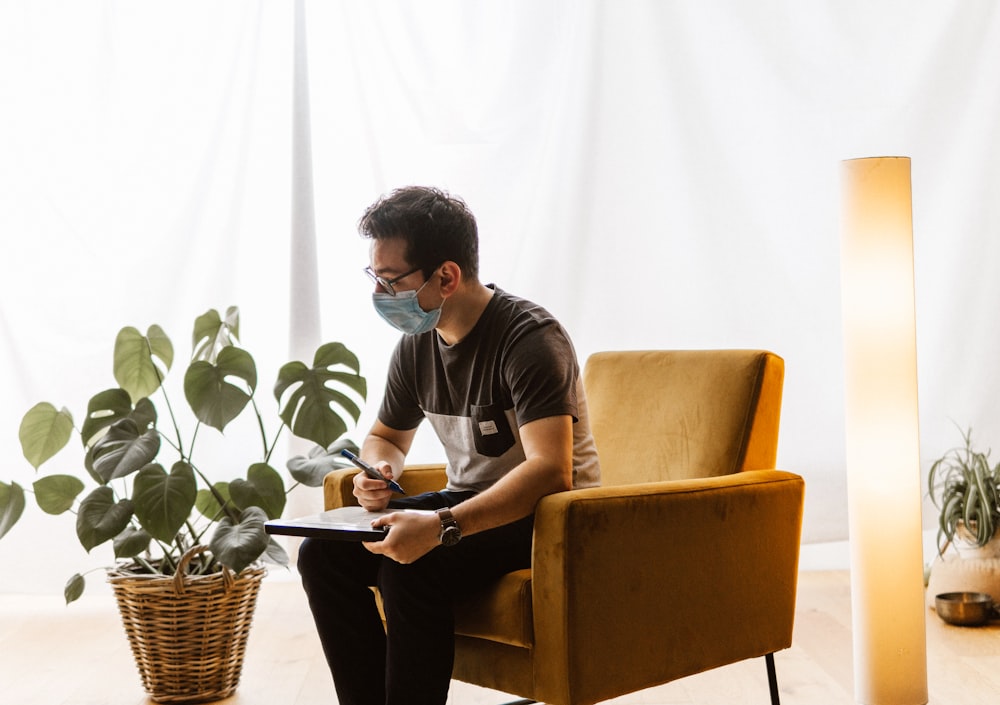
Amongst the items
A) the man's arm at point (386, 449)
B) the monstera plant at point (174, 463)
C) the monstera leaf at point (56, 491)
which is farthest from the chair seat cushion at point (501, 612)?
the monstera leaf at point (56, 491)

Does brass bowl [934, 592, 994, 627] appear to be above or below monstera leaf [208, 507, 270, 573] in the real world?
below

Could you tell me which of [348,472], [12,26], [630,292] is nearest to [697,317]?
[630,292]

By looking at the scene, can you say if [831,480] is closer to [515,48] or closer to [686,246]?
[686,246]

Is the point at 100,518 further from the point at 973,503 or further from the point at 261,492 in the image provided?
the point at 973,503

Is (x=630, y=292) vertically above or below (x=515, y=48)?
below

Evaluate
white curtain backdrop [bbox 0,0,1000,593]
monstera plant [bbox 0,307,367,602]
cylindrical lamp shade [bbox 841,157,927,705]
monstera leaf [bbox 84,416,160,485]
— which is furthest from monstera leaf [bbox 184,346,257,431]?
cylindrical lamp shade [bbox 841,157,927,705]

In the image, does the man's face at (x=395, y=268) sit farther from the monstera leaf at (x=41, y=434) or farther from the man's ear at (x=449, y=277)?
the monstera leaf at (x=41, y=434)

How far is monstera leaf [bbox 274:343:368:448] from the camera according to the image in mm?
2750

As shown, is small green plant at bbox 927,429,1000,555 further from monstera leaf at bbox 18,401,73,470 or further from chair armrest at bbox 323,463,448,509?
monstera leaf at bbox 18,401,73,470

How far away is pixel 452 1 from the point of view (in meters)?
3.74

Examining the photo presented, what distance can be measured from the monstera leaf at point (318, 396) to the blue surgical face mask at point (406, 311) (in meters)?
0.67

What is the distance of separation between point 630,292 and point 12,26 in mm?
2222

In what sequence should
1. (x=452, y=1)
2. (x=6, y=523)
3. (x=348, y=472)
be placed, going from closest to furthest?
(x=348, y=472) → (x=6, y=523) → (x=452, y=1)

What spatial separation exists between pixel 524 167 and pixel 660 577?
212 cm
